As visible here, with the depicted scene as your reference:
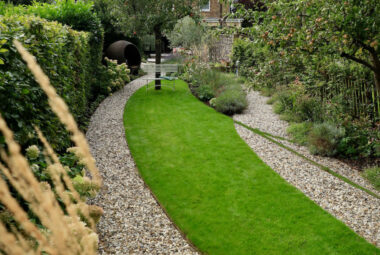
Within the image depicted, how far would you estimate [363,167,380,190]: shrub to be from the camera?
16.8 ft

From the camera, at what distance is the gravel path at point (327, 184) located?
13.6 ft

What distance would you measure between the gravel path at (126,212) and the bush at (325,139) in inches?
137

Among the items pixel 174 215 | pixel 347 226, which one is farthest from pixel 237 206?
pixel 347 226

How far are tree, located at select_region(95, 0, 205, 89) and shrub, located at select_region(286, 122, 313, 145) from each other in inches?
241

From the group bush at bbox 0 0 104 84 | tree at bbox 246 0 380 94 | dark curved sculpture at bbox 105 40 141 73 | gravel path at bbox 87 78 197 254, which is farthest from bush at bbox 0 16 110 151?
dark curved sculpture at bbox 105 40 141 73

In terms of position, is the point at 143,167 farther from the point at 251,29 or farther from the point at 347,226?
the point at 347,226

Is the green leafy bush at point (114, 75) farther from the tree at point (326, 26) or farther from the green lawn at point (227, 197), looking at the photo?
the tree at point (326, 26)

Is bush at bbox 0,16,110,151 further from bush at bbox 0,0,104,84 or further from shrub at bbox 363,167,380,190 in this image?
shrub at bbox 363,167,380,190

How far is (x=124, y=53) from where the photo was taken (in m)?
14.8

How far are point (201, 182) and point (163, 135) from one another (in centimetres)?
251

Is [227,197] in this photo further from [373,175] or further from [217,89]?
[217,89]

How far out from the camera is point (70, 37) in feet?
20.5

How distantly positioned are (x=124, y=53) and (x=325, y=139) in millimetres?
10790

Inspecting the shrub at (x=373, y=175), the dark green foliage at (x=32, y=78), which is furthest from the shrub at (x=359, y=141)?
the dark green foliage at (x=32, y=78)
